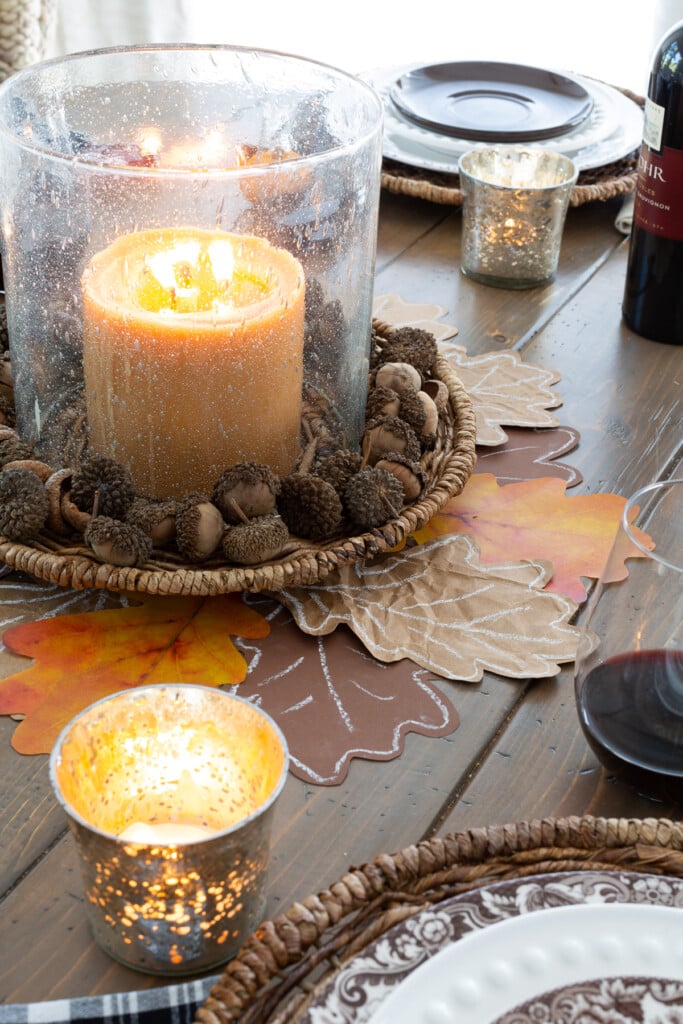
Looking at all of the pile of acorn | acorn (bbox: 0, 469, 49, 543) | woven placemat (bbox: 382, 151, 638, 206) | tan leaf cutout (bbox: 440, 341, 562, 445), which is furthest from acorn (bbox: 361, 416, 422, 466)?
woven placemat (bbox: 382, 151, 638, 206)

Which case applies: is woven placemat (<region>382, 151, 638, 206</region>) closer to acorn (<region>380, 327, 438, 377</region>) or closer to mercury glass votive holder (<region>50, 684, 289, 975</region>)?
acorn (<region>380, 327, 438, 377</region>)

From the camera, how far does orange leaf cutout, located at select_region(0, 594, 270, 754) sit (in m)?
0.60

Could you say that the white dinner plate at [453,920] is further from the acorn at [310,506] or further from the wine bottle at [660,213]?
the wine bottle at [660,213]

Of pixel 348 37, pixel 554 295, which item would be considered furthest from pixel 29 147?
pixel 348 37

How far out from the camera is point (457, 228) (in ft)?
3.86

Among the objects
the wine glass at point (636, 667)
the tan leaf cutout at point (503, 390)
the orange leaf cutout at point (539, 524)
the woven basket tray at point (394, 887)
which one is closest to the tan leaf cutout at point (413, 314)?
the tan leaf cutout at point (503, 390)

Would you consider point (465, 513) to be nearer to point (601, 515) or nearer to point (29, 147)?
point (601, 515)

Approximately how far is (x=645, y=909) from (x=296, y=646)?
273 millimetres

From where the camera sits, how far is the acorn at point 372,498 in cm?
69

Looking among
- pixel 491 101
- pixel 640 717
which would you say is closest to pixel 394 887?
pixel 640 717

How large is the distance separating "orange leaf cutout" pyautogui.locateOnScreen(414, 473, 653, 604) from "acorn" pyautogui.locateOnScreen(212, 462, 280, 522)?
0.12 meters

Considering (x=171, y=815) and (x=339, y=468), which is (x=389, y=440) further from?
(x=171, y=815)

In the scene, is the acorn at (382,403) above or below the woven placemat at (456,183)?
below

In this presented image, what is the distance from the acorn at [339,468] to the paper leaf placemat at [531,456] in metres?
0.13
